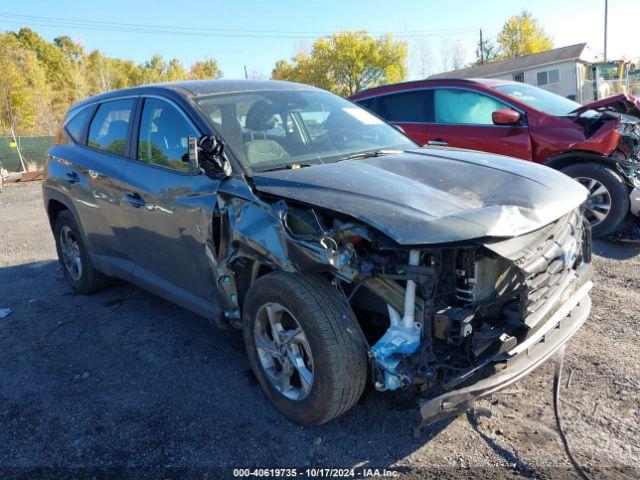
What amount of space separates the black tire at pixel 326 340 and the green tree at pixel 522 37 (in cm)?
6305

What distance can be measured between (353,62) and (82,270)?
47.8 meters

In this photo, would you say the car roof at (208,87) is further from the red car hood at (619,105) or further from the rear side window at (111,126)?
the red car hood at (619,105)

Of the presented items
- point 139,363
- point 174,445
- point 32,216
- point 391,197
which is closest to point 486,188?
point 391,197

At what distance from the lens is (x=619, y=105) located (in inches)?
244

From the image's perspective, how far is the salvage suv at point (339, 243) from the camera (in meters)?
2.35

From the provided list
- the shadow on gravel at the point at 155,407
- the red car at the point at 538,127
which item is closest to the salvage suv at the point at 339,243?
the shadow on gravel at the point at 155,407

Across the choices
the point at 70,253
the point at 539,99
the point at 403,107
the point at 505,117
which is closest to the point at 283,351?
the point at 70,253

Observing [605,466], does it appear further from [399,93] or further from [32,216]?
[32,216]

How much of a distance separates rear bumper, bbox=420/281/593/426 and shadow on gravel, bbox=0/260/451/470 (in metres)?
0.47

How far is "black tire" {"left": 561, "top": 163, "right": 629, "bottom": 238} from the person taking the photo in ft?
18.1

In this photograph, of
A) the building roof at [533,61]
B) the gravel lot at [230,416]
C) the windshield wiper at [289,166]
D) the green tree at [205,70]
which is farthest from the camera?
the green tree at [205,70]

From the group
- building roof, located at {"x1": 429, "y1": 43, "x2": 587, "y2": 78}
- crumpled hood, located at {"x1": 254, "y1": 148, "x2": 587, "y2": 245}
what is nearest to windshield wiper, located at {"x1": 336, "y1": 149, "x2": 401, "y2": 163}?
crumpled hood, located at {"x1": 254, "y1": 148, "x2": 587, "y2": 245}

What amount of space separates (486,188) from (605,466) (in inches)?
57.5

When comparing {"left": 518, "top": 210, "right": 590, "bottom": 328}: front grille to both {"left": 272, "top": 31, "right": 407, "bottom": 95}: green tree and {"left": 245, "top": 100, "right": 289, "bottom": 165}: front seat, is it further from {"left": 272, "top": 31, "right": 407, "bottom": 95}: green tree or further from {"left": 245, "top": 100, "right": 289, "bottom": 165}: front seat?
{"left": 272, "top": 31, "right": 407, "bottom": 95}: green tree
